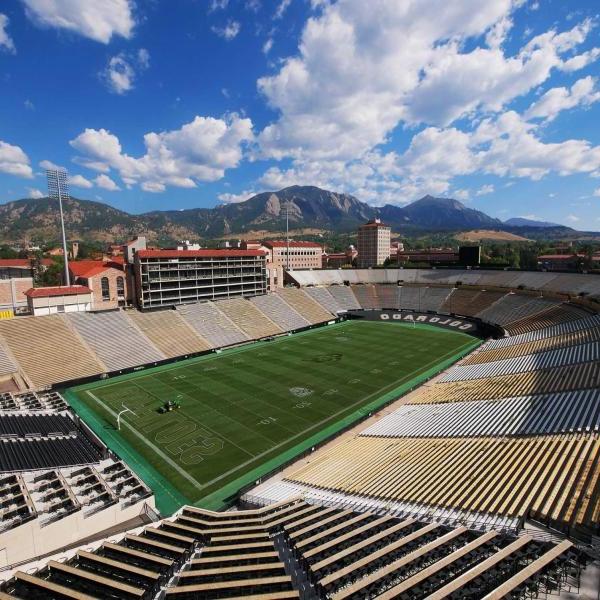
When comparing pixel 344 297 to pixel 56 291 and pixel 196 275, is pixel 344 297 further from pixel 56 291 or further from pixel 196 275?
pixel 56 291

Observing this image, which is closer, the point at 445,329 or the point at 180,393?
the point at 180,393

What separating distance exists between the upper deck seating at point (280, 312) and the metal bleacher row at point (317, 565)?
53146 mm

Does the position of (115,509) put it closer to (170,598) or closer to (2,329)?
(170,598)

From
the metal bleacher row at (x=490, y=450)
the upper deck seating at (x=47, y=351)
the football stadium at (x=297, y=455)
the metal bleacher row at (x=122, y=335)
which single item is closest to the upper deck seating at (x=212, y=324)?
the metal bleacher row at (x=122, y=335)

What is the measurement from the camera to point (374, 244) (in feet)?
549

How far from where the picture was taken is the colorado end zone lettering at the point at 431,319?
66750 mm

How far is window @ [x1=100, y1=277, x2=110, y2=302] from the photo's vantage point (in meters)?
55.1

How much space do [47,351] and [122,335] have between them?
348 inches

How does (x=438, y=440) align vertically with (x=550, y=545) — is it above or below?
below

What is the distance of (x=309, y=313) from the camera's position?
73.4 m

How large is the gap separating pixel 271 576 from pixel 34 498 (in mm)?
14099

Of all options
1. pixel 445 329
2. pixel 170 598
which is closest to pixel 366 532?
pixel 170 598

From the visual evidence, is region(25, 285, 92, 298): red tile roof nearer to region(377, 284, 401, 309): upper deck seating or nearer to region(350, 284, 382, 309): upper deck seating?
region(350, 284, 382, 309): upper deck seating

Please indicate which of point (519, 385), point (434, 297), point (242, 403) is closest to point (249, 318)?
point (242, 403)
